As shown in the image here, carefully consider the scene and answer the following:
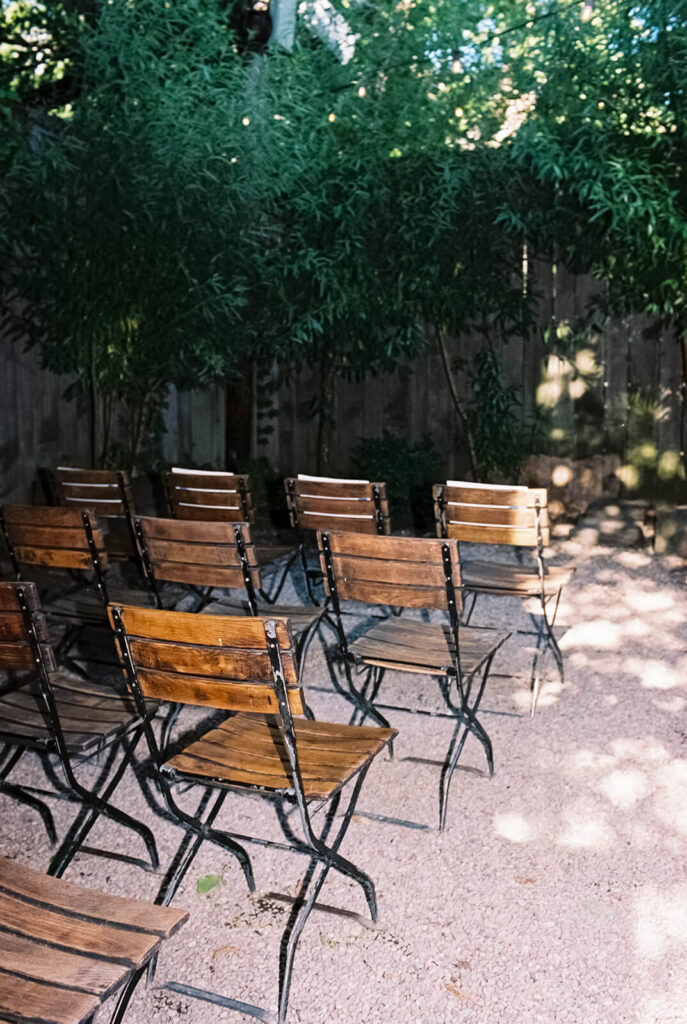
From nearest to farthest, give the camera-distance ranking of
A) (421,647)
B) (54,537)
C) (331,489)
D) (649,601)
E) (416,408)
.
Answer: (421,647) < (54,537) < (331,489) < (649,601) < (416,408)

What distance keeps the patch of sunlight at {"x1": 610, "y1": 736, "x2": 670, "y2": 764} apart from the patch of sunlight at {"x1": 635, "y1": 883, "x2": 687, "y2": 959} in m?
0.82

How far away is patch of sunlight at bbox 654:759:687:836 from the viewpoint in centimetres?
303

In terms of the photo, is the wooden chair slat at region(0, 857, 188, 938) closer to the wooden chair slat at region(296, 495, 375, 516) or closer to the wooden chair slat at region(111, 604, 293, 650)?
the wooden chair slat at region(111, 604, 293, 650)

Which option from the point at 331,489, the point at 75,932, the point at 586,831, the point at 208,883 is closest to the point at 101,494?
the point at 331,489

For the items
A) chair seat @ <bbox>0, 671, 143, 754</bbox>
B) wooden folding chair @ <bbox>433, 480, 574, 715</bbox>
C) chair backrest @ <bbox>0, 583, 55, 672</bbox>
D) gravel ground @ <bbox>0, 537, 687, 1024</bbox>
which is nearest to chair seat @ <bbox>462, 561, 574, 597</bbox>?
wooden folding chair @ <bbox>433, 480, 574, 715</bbox>

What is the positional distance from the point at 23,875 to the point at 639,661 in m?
3.19

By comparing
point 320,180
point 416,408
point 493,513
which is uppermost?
point 320,180

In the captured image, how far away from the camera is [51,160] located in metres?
5.66

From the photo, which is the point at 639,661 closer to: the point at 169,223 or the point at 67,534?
the point at 67,534

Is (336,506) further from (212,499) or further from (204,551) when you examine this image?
(204,551)

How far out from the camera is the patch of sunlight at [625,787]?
3.15 meters

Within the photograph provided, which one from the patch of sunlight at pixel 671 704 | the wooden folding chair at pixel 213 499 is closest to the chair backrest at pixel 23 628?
the wooden folding chair at pixel 213 499

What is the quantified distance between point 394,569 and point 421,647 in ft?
1.34

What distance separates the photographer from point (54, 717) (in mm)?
2529
